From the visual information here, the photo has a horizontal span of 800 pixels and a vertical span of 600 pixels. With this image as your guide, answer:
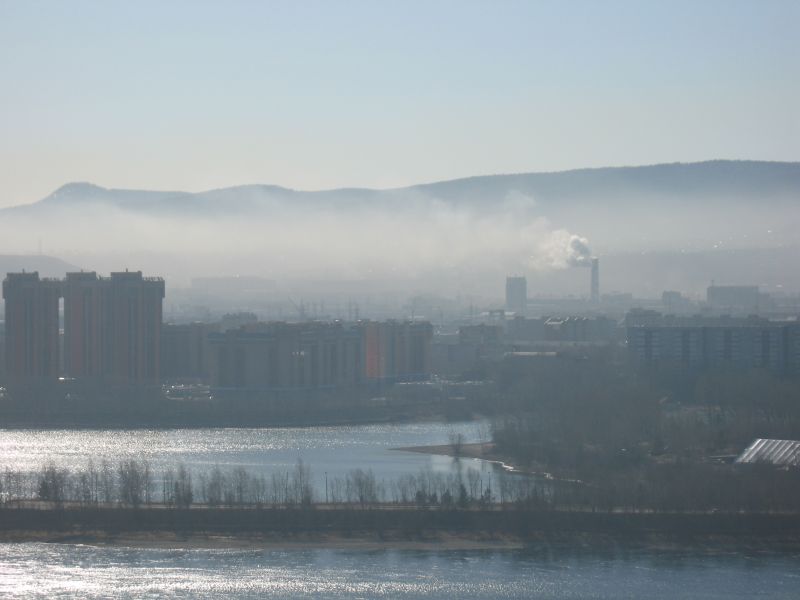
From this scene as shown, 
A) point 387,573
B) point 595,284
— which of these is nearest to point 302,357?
point 387,573

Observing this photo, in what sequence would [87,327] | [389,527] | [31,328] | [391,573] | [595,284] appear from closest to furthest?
[391,573]
[389,527]
[31,328]
[87,327]
[595,284]

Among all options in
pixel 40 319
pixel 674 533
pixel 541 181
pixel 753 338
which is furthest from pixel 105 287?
pixel 541 181

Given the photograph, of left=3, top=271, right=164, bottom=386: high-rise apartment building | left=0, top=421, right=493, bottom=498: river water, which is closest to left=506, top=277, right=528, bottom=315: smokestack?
left=3, top=271, right=164, bottom=386: high-rise apartment building

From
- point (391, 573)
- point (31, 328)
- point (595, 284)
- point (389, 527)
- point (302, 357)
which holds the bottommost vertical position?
point (391, 573)

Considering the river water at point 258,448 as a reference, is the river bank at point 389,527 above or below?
below

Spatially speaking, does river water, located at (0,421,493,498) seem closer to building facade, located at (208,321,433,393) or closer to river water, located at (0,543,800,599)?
river water, located at (0,543,800,599)

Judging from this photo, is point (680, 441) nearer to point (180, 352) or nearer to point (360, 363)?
point (360, 363)

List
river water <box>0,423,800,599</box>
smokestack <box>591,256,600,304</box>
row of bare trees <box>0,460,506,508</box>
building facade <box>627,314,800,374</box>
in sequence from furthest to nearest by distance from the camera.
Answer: smokestack <box>591,256,600,304</box>, building facade <box>627,314,800,374</box>, row of bare trees <box>0,460,506,508</box>, river water <box>0,423,800,599</box>

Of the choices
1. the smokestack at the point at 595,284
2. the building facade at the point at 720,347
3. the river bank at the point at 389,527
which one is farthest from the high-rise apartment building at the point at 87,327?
the smokestack at the point at 595,284

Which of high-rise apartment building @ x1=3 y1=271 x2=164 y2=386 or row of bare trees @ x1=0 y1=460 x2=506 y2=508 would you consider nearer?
row of bare trees @ x1=0 y1=460 x2=506 y2=508

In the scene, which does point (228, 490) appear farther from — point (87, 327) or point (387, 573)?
point (87, 327)

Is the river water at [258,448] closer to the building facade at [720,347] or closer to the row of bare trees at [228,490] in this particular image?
the row of bare trees at [228,490]
